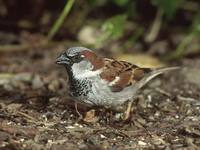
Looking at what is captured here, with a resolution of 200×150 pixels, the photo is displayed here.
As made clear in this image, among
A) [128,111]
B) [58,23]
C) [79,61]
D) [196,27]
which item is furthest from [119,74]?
[196,27]

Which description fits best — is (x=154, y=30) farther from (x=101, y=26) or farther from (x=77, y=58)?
(x=77, y=58)

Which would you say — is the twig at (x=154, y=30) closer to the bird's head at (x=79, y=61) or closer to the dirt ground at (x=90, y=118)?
the dirt ground at (x=90, y=118)

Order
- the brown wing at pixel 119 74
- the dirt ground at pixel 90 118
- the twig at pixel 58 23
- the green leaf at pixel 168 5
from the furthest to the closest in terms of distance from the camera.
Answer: the green leaf at pixel 168 5, the twig at pixel 58 23, the brown wing at pixel 119 74, the dirt ground at pixel 90 118

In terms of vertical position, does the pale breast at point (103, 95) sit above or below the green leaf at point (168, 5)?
below

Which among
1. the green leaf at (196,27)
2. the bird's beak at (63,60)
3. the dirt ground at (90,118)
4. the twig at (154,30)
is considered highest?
the twig at (154,30)

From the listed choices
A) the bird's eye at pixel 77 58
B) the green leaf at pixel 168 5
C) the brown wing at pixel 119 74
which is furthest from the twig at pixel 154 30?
the bird's eye at pixel 77 58

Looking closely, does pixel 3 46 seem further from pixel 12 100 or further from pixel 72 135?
pixel 72 135

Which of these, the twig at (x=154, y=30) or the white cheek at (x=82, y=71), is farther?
the twig at (x=154, y=30)
